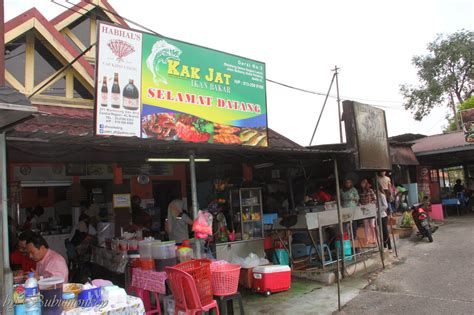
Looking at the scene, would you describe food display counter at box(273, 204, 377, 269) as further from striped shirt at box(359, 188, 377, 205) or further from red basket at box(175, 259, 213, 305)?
red basket at box(175, 259, 213, 305)

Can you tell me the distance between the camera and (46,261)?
16.0 feet

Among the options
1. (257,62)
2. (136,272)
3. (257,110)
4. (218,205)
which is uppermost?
(257,62)

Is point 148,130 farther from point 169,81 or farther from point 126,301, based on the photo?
point 126,301

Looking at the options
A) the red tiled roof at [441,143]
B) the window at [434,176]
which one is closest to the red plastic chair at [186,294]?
the red tiled roof at [441,143]

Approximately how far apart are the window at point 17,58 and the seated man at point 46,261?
600 cm

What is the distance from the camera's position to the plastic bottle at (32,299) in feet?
11.0

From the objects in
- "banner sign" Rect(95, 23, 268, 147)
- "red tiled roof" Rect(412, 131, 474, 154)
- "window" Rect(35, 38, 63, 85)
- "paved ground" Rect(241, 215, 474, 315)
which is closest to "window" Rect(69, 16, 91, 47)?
"window" Rect(35, 38, 63, 85)

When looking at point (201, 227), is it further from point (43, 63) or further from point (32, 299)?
point (43, 63)

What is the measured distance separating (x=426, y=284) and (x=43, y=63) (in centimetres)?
994

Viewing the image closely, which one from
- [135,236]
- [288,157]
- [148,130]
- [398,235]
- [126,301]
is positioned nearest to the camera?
[126,301]

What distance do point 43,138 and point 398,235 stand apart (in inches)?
451

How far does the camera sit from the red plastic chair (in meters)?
4.70

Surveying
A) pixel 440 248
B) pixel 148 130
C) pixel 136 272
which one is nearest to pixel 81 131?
Result: pixel 148 130

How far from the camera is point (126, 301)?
3930 mm
